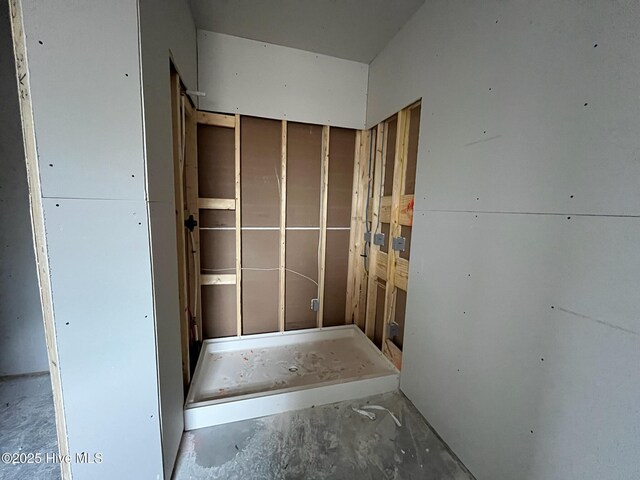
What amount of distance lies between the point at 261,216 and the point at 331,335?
145 cm

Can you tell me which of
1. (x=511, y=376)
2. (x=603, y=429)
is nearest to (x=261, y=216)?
(x=511, y=376)

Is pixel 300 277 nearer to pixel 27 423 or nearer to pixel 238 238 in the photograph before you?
pixel 238 238

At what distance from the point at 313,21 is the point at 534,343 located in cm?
251

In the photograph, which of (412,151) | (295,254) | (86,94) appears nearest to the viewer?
(86,94)

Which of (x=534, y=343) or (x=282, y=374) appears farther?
(x=282, y=374)

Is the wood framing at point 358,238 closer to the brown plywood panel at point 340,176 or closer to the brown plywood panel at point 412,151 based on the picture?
the brown plywood panel at point 340,176

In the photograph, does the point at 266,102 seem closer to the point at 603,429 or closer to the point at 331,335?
the point at 331,335

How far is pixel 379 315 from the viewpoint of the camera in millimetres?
2525

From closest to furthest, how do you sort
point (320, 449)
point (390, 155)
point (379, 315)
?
point (320, 449) < point (390, 155) < point (379, 315)

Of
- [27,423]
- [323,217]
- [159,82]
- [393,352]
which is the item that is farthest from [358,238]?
[27,423]

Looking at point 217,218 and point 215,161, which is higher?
point 215,161

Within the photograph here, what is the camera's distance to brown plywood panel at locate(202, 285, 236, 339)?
97.4 inches

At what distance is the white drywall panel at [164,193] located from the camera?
1071 mm

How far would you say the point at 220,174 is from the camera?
2.36 m
